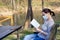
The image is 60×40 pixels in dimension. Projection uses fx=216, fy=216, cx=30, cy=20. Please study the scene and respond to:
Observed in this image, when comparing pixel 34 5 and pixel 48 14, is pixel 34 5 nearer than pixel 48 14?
No

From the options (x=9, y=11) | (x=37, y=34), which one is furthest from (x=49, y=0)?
(x=37, y=34)

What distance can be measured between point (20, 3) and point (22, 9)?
41 centimetres

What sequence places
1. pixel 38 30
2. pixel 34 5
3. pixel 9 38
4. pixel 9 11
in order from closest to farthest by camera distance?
pixel 38 30
pixel 9 38
pixel 9 11
pixel 34 5

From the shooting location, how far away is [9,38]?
5859 millimetres

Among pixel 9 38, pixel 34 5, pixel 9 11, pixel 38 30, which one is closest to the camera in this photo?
pixel 38 30

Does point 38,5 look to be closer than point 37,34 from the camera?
No

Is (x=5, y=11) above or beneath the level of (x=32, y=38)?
beneath

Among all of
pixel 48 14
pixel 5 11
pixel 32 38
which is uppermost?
pixel 48 14

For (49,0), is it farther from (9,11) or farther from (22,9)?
(9,11)

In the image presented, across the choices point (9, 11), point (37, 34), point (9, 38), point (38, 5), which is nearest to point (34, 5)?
point (38, 5)

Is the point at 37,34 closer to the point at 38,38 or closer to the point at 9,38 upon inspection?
the point at 38,38

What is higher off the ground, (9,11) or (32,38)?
(32,38)

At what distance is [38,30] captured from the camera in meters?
3.17

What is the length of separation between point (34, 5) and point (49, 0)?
0.96 m
